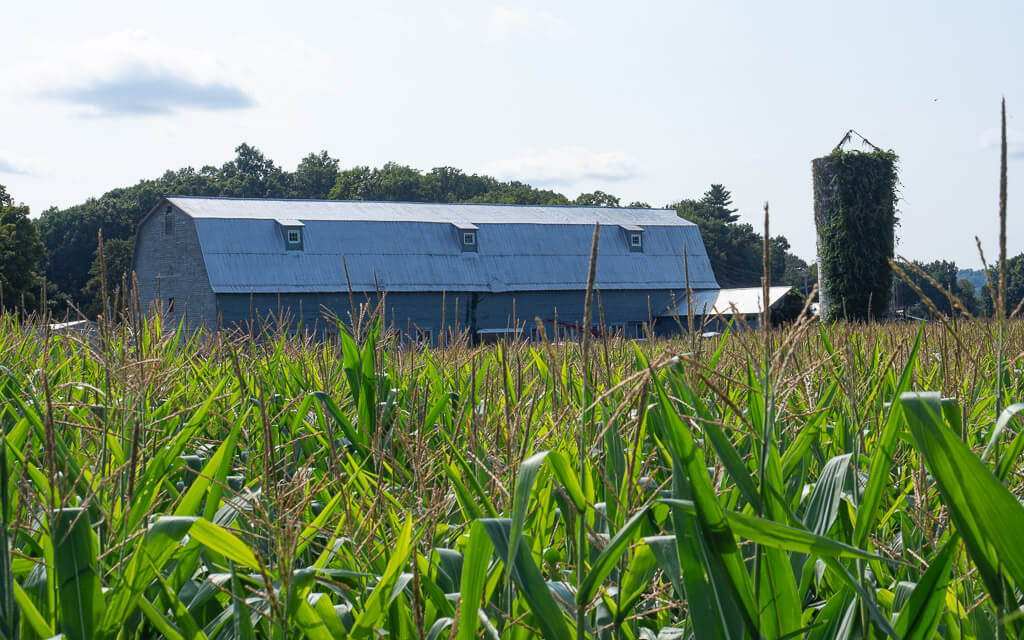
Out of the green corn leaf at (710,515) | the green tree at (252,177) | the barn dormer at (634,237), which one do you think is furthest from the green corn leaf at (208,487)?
the green tree at (252,177)

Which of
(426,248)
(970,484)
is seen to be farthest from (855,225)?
(970,484)

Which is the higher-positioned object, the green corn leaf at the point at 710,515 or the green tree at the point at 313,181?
the green tree at the point at 313,181

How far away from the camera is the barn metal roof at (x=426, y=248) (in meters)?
28.4

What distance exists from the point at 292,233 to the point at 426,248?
467cm

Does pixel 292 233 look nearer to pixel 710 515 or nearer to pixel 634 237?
pixel 634 237

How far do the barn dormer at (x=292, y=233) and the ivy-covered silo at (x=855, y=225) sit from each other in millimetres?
16790

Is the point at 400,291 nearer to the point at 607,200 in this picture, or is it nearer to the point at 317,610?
the point at 317,610

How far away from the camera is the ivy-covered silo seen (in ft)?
69.1

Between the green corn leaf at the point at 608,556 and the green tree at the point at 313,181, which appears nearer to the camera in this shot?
the green corn leaf at the point at 608,556

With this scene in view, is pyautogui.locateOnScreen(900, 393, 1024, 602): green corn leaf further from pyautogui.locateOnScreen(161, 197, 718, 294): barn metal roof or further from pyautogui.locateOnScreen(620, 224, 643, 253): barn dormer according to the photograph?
pyautogui.locateOnScreen(620, 224, 643, 253): barn dormer

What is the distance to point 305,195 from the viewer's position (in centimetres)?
7794

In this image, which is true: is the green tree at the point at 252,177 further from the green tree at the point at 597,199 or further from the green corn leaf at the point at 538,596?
the green corn leaf at the point at 538,596

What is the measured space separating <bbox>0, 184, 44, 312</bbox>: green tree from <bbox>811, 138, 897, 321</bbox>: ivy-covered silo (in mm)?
26896

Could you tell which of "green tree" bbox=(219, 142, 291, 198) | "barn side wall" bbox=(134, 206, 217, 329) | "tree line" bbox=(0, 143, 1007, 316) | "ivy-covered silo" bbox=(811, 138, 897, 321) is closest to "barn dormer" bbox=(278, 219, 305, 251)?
"barn side wall" bbox=(134, 206, 217, 329)
